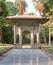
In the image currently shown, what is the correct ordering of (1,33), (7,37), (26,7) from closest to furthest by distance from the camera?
(1,33) < (7,37) < (26,7)

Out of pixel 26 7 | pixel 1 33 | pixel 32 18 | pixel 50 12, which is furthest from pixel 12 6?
pixel 50 12

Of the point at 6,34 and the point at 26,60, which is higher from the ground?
the point at 6,34

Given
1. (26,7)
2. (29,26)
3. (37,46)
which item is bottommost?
(37,46)

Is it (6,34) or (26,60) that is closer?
(26,60)

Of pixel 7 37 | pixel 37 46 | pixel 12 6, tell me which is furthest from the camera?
pixel 12 6

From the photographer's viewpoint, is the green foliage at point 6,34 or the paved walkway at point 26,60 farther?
the green foliage at point 6,34

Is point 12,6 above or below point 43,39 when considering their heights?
above

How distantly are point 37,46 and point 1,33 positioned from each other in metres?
9.06

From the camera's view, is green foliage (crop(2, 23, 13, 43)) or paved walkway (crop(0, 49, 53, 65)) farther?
green foliage (crop(2, 23, 13, 43))

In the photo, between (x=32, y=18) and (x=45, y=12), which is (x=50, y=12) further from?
(x=32, y=18)

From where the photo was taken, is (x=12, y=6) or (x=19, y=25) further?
(x=12, y=6)

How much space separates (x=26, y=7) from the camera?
224 feet

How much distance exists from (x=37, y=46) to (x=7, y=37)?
36.8 feet

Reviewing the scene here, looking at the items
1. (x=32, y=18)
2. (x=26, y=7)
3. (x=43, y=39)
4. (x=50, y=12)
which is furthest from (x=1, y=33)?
(x=50, y=12)
